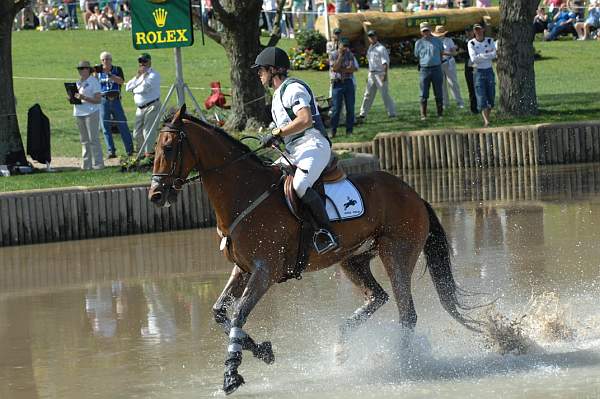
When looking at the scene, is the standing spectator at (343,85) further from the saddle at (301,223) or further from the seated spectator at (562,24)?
the seated spectator at (562,24)

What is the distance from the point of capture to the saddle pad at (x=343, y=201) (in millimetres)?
9156

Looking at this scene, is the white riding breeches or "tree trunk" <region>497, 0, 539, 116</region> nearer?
the white riding breeches

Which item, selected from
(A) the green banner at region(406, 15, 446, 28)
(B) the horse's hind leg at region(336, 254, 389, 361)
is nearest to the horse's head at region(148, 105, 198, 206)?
(B) the horse's hind leg at region(336, 254, 389, 361)

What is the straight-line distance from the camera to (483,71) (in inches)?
882

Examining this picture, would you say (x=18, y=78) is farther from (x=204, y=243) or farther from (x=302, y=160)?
(x=302, y=160)

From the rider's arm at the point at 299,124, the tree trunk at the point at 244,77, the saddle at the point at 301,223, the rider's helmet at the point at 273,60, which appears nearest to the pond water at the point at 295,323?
the saddle at the point at 301,223

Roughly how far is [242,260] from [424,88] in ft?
51.2

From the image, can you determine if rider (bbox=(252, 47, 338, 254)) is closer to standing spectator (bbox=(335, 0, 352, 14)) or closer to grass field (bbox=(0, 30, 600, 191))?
grass field (bbox=(0, 30, 600, 191))

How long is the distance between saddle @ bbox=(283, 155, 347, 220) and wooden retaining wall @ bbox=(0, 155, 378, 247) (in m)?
6.90

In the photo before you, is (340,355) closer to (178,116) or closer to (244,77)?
(178,116)

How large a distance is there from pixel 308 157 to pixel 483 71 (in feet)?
45.8

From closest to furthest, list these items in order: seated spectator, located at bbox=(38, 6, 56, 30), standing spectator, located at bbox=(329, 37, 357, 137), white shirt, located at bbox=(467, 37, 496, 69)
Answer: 1. standing spectator, located at bbox=(329, 37, 357, 137)
2. white shirt, located at bbox=(467, 37, 496, 69)
3. seated spectator, located at bbox=(38, 6, 56, 30)

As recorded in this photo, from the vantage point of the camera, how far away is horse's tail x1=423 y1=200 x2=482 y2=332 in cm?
962

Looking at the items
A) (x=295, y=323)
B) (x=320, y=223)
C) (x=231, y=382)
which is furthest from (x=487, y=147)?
(x=231, y=382)
